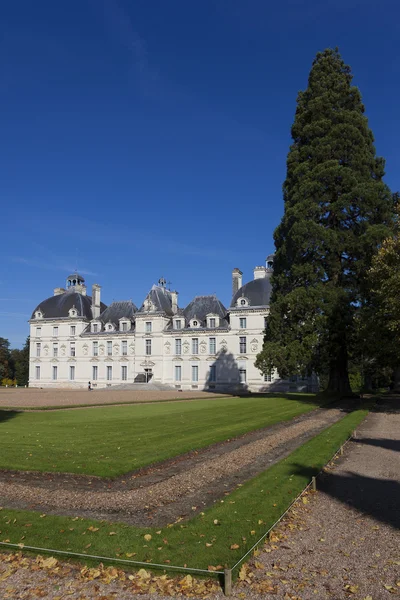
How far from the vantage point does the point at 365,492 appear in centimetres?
898

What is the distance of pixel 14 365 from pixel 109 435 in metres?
74.2

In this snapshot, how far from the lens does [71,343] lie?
2419 inches

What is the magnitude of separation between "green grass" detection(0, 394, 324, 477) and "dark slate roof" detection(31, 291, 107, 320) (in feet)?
135

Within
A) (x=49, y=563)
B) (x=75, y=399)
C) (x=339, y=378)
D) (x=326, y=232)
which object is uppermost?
(x=326, y=232)

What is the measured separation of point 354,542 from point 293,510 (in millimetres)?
1414

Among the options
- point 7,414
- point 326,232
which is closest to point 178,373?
point 326,232

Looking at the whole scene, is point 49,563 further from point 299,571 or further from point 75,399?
point 75,399

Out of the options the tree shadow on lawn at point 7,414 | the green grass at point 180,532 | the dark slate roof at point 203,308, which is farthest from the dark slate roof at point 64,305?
the green grass at point 180,532

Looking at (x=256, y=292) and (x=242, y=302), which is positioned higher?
(x=256, y=292)

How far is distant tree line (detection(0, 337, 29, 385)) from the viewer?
75.8m

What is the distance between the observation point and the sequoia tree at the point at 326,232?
93.1 ft

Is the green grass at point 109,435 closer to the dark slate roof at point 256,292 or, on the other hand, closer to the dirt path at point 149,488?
the dirt path at point 149,488

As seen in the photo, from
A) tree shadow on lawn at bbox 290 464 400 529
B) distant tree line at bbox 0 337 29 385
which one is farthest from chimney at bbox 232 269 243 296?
tree shadow on lawn at bbox 290 464 400 529

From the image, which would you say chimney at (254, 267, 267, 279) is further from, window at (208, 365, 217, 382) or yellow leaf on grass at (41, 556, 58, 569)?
yellow leaf on grass at (41, 556, 58, 569)
